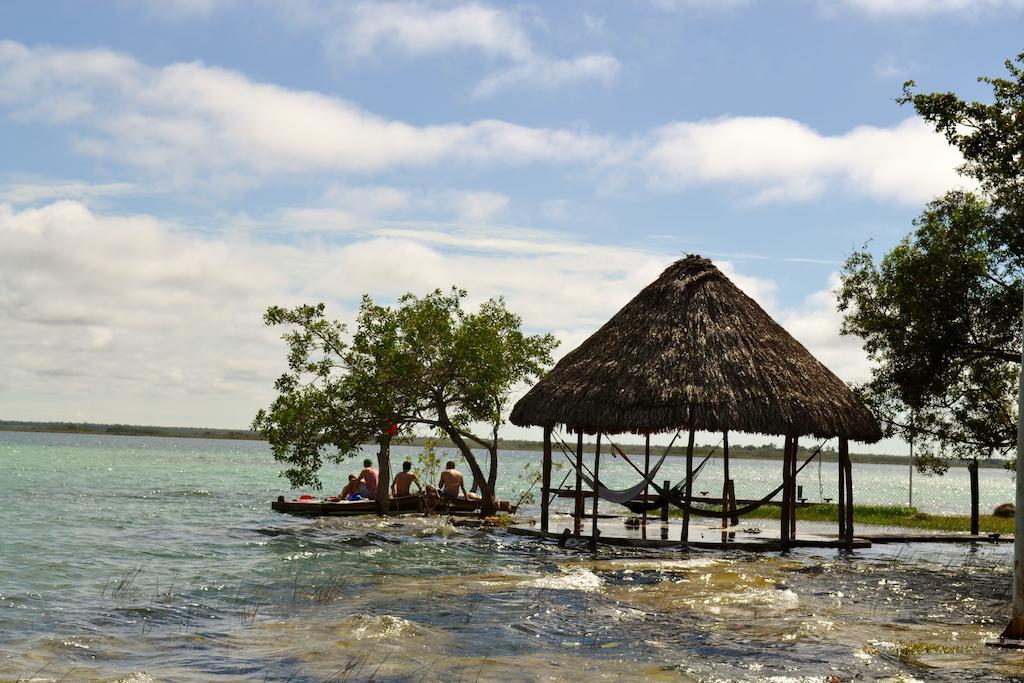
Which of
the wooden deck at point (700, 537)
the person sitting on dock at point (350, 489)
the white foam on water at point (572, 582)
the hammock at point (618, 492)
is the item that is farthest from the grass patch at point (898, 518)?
the white foam on water at point (572, 582)

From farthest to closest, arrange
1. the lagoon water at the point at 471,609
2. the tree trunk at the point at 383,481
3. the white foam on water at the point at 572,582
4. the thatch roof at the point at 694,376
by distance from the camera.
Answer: the tree trunk at the point at 383,481
the thatch roof at the point at 694,376
the white foam on water at the point at 572,582
the lagoon water at the point at 471,609

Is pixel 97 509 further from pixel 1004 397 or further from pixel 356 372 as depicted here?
pixel 1004 397

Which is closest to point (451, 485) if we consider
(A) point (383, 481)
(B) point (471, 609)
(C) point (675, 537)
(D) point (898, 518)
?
(A) point (383, 481)

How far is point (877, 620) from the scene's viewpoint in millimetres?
10859

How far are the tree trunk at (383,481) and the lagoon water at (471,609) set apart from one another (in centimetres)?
166

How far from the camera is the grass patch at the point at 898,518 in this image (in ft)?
79.2

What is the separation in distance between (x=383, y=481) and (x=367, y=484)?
3.28 ft

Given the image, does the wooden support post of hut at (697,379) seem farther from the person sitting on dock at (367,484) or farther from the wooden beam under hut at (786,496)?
the person sitting on dock at (367,484)

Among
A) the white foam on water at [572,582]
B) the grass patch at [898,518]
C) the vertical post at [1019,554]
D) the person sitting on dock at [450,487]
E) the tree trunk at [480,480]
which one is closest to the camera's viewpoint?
the vertical post at [1019,554]

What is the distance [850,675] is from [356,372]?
47.4 ft

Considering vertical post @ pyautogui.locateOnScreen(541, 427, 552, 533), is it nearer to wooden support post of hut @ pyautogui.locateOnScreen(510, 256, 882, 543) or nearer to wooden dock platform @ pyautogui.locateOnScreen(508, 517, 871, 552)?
wooden dock platform @ pyautogui.locateOnScreen(508, 517, 871, 552)

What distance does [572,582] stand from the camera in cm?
1307

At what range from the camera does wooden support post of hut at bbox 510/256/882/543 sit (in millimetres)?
15570

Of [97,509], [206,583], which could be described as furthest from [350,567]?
[97,509]
